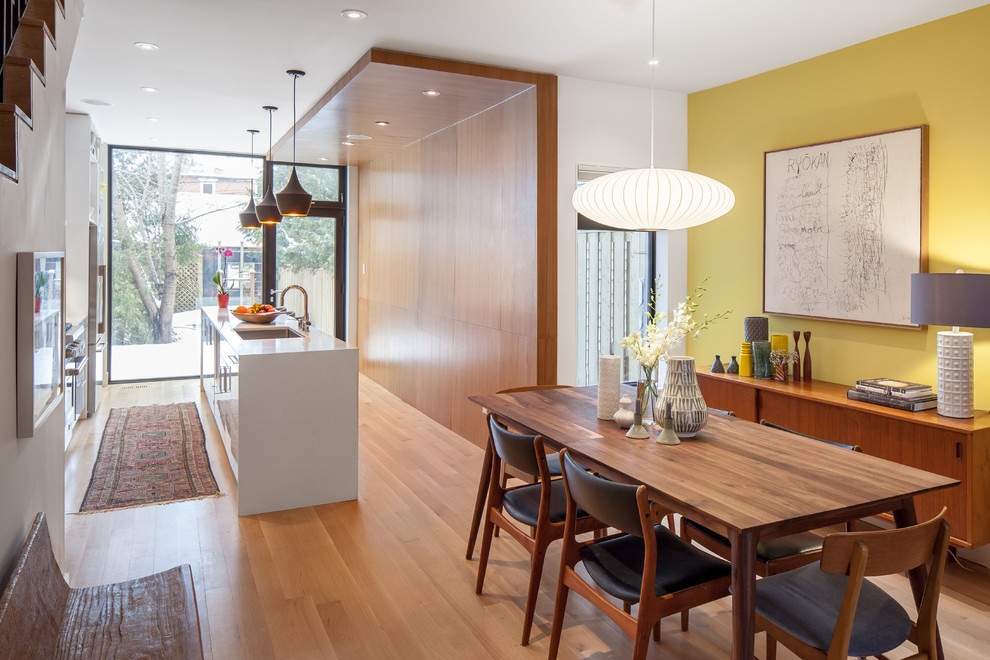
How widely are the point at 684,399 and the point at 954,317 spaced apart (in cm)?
142

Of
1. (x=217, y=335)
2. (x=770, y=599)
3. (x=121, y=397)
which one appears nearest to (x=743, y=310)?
(x=770, y=599)

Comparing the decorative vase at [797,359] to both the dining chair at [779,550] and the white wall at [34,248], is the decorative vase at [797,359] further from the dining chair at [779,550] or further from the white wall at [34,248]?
the white wall at [34,248]

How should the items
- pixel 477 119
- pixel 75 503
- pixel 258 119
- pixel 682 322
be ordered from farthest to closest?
pixel 258 119 < pixel 477 119 < pixel 75 503 < pixel 682 322

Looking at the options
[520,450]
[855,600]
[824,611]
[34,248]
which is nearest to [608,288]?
[520,450]

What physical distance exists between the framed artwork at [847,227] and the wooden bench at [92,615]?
143 inches

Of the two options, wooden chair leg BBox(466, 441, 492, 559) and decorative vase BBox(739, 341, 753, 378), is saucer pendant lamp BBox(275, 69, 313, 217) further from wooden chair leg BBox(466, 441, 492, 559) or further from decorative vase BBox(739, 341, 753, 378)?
decorative vase BBox(739, 341, 753, 378)

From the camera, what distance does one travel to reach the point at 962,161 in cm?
341

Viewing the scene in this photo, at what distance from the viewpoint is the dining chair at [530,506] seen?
8.40 feet

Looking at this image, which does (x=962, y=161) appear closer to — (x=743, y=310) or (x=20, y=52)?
(x=743, y=310)

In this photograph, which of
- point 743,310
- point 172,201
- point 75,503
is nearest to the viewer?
point 75,503

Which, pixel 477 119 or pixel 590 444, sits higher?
pixel 477 119

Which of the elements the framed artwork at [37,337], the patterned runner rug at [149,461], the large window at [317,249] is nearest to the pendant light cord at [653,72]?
the framed artwork at [37,337]

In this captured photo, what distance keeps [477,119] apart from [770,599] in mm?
4236

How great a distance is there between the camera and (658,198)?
9.18ft
